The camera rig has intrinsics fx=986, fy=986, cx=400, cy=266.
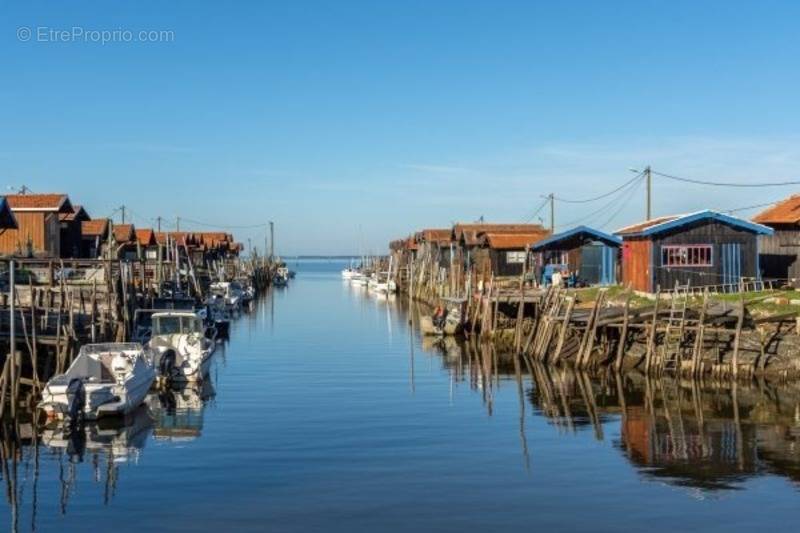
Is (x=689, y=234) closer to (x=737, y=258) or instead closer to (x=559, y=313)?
(x=737, y=258)

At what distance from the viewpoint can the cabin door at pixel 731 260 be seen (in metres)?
45.8

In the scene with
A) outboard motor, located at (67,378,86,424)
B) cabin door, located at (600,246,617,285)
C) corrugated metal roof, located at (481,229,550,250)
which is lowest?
outboard motor, located at (67,378,86,424)

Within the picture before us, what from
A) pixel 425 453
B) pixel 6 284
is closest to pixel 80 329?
pixel 6 284

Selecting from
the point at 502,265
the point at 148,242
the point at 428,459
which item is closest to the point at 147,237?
the point at 148,242

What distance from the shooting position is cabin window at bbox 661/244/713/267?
150 ft

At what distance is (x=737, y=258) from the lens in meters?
45.9

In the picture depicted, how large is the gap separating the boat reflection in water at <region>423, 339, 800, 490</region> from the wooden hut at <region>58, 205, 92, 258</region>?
33605 mm

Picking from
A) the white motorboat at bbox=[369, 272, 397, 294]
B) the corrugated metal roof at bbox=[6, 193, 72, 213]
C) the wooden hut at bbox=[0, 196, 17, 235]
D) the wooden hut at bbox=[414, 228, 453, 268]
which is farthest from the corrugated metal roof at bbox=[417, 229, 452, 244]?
the wooden hut at bbox=[0, 196, 17, 235]

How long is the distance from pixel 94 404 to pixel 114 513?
884cm

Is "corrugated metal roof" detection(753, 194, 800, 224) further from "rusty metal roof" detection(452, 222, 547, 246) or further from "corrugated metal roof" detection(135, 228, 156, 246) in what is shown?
"corrugated metal roof" detection(135, 228, 156, 246)

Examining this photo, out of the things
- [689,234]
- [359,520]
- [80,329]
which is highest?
[689,234]

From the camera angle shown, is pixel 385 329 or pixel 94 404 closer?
pixel 94 404

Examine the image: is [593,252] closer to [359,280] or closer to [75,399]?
[75,399]

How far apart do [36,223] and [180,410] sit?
105 feet
